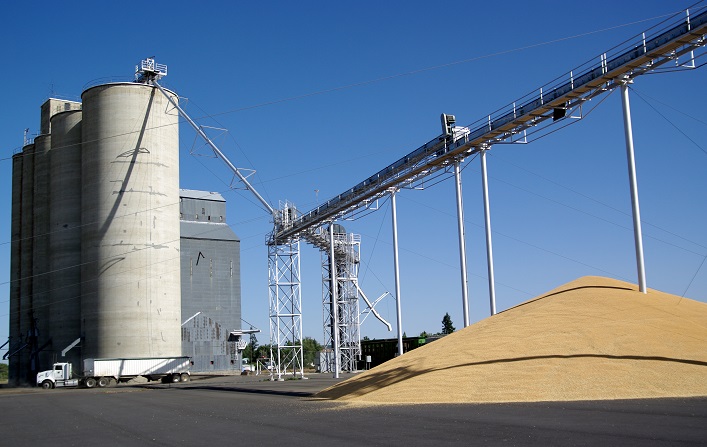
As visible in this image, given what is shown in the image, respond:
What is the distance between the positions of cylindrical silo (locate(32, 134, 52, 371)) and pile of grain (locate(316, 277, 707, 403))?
48.3 metres

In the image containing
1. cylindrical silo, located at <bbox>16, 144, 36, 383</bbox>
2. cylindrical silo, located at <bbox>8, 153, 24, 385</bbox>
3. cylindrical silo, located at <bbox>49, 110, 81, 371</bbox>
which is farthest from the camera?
cylindrical silo, located at <bbox>8, 153, 24, 385</bbox>

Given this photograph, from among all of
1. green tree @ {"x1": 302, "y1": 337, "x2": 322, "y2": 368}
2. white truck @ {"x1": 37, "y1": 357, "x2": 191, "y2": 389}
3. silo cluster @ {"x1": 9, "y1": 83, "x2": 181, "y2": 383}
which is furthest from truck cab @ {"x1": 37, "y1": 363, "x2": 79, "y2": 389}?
green tree @ {"x1": 302, "y1": 337, "x2": 322, "y2": 368}

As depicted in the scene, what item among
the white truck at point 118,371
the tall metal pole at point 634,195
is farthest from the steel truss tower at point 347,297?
the tall metal pole at point 634,195

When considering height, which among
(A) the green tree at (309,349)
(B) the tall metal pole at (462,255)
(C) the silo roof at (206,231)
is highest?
(C) the silo roof at (206,231)

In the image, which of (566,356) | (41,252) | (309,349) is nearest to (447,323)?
(309,349)

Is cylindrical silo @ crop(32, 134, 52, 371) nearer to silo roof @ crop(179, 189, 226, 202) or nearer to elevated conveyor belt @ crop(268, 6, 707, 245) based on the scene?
silo roof @ crop(179, 189, 226, 202)

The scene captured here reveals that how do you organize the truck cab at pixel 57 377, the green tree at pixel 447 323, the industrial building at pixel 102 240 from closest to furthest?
1. the truck cab at pixel 57 377
2. the industrial building at pixel 102 240
3. the green tree at pixel 447 323

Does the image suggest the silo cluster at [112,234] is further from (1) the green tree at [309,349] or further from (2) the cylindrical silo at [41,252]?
(1) the green tree at [309,349]

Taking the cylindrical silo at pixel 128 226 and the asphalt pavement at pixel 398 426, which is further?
the cylindrical silo at pixel 128 226

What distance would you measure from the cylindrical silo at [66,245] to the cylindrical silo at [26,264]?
22.0ft

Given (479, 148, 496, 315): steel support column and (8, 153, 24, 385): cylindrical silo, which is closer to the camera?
(479, 148, 496, 315): steel support column

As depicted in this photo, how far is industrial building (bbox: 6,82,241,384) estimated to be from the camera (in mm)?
57812

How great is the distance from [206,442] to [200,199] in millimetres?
74455

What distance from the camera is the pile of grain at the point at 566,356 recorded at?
19125mm
